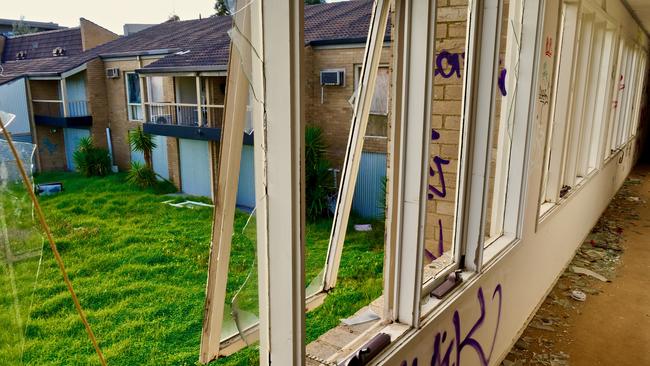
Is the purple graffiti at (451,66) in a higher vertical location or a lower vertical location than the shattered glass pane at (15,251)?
higher

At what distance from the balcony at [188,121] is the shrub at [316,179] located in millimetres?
→ 1987

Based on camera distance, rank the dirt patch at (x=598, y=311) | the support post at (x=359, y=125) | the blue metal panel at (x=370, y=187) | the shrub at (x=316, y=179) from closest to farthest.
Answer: the support post at (x=359, y=125)
the dirt patch at (x=598, y=311)
the shrub at (x=316, y=179)
the blue metal panel at (x=370, y=187)

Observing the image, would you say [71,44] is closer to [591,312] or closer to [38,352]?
[591,312]

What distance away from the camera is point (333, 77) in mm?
8539

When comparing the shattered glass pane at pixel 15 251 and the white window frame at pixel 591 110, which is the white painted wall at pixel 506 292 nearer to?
the white window frame at pixel 591 110

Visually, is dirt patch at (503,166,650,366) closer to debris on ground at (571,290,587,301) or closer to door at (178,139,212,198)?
debris on ground at (571,290,587,301)

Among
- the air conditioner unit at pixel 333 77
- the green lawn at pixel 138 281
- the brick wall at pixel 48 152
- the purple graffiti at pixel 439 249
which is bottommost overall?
the green lawn at pixel 138 281

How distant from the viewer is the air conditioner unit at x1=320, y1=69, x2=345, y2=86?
27.9 ft

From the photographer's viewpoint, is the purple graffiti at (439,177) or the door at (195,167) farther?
the door at (195,167)

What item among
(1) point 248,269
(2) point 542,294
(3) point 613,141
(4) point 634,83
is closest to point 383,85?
(3) point 613,141

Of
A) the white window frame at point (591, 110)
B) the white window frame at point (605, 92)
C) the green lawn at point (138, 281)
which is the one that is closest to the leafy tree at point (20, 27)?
the green lawn at point (138, 281)

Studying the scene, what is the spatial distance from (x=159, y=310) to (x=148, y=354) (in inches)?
54.3

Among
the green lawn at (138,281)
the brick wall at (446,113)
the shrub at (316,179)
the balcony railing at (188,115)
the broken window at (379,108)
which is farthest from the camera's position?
the shrub at (316,179)

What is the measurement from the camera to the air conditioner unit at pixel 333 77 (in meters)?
8.50
